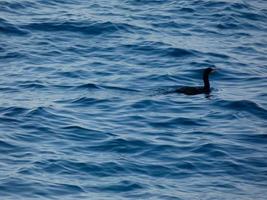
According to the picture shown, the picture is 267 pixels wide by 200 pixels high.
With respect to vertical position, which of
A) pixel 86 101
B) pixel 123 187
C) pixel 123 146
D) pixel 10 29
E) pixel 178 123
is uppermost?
pixel 10 29

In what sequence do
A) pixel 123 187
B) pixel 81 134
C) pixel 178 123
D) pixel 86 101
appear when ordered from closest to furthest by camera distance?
pixel 123 187 → pixel 81 134 → pixel 178 123 → pixel 86 101

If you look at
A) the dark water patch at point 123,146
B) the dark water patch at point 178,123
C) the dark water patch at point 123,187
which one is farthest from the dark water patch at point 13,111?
the dark water patch at point 123,187

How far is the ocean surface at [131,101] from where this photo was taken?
46.2 feet

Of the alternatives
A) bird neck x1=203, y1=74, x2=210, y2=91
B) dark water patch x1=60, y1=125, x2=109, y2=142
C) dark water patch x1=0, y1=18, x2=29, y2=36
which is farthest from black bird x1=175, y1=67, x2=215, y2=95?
dark water patch x1=0, y1=18, x2=29, y2=36

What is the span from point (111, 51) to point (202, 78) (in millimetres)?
2864

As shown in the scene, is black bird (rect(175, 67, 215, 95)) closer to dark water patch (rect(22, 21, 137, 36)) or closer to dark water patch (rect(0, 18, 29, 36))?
dark water patch (rect(22, 21, 137, 36))

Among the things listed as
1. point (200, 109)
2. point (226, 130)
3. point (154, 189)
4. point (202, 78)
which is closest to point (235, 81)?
point (202, 78)

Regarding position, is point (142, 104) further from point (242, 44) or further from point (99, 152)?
point (242, 44)

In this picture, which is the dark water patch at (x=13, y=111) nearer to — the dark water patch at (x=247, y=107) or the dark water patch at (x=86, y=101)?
the dark water patch at (x=86, y=101)

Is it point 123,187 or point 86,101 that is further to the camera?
point 86,101

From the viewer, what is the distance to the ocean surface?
14.1 metres

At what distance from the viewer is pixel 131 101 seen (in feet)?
63.0

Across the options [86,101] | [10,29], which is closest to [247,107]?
[86,101]

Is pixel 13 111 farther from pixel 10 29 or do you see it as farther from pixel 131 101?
pixel 10 29
